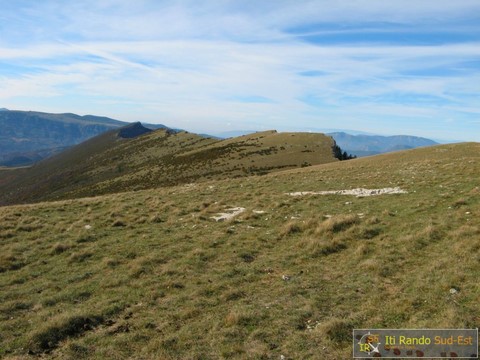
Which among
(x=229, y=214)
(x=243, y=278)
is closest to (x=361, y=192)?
(x=229, y=214)

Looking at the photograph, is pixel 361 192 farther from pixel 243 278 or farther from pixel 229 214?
pixel 243 278

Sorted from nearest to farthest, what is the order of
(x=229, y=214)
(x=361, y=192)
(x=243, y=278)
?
(x=243, y=278) < (x=229, y=214) < (x=361, y=192)

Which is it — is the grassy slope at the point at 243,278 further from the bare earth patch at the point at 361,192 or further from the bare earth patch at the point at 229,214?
the bare earth patch at the point at 361,192

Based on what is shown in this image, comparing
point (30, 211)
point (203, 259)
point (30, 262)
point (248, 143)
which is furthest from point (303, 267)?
point (248, 143)

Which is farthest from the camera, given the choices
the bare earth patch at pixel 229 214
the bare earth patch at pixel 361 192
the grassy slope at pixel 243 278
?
the bare earth patch at pixel 361 192

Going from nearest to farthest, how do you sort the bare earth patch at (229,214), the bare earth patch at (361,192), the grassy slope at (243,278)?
the grassy slope at (243,278)
the bare earth patch at (229,214)
the bare earth patch at (361,192)

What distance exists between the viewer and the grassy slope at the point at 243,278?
9.33 m

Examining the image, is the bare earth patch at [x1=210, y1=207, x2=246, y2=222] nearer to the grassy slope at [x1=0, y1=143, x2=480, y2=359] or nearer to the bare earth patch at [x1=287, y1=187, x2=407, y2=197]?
the grassy slope at [x1=0, y1=143, x2=480, y2=359]

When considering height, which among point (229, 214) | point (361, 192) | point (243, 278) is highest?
point (361, 192)

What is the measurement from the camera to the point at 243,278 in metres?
13.2

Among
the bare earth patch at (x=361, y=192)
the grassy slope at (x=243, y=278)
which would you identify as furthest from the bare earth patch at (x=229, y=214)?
the bare earth patch at (x=361, y=192)

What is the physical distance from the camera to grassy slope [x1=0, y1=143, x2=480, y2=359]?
30.6 ft

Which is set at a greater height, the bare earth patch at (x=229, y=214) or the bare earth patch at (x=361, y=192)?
the bare earth patch at (x=361, y=192)

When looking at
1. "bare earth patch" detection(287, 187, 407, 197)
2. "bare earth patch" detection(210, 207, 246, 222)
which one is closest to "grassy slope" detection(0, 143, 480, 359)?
"bare earth patch" detection(210, 207, 246, 222)
